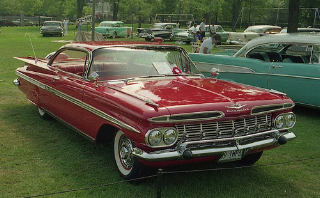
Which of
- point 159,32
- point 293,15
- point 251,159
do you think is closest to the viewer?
point 251,159

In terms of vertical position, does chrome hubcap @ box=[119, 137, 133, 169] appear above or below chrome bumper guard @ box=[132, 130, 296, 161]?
below

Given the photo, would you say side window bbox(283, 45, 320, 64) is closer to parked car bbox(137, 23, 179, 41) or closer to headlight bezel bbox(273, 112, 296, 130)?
headlight bezel bbox(273, 112, 296, 130)

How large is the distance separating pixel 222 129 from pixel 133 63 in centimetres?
163

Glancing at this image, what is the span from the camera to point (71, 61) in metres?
6.04

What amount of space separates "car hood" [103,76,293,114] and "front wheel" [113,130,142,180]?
19.4 inches

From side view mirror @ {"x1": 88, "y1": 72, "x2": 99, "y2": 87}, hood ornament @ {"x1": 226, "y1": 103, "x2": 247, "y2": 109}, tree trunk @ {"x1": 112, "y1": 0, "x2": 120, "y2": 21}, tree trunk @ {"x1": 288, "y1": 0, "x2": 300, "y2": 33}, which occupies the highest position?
tree trunk @ {"x1": 112, "y1": 0, "x2": 120, "y2": 21}

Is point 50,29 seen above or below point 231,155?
above

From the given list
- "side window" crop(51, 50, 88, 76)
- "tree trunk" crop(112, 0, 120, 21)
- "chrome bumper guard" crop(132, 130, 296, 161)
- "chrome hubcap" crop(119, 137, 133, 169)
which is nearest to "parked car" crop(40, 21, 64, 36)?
"tree trunk" crop(112, 0, 120, 21)

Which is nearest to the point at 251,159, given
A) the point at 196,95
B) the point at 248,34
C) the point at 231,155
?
the point at 231,155

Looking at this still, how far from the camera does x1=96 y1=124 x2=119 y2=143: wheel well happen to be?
14.4 feet

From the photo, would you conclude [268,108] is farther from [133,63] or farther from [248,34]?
[248,34]

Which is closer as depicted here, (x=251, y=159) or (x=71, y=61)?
(x=251, y=159)

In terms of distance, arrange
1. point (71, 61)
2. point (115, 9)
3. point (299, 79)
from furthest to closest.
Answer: point (115, 9) < point (299, 79) < point (71, 61)

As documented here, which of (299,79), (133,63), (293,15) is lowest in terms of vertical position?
(299,79)
